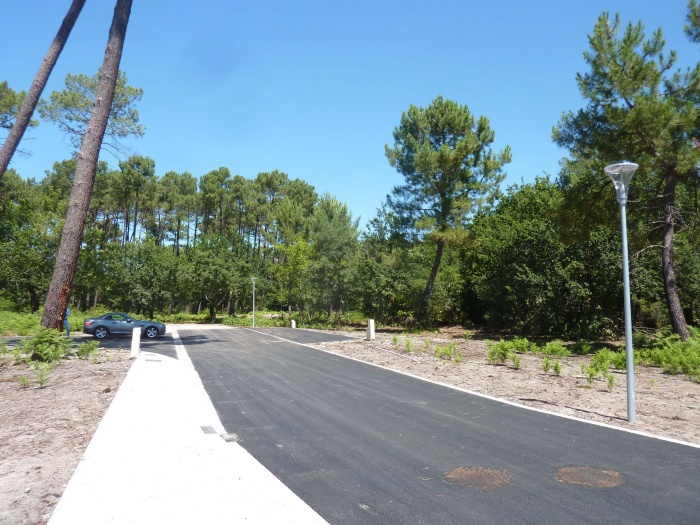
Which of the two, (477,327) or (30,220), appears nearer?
(477,327)

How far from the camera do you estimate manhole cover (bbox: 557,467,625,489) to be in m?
4.58

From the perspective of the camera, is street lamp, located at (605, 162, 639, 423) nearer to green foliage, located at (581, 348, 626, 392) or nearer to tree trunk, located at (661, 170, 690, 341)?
green foliage, located at (581, 348, 626, 392)

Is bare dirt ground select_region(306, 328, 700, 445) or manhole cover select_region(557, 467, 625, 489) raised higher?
bare dirt ground select_region(306, 328, 700, 445)

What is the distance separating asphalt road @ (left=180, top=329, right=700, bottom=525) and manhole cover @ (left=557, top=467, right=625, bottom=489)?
0.03 meters

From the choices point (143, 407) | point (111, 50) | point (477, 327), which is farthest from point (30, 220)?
point (143, 407)

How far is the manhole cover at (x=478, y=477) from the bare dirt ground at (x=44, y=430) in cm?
363

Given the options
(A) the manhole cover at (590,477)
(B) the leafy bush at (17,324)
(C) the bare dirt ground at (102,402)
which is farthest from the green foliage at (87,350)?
(B) the leafy bush at (17,324)

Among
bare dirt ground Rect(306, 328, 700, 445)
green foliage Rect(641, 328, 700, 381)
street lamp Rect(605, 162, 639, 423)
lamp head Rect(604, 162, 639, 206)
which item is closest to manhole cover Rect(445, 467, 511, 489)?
bare dirt ground Rect(306, 328, 700, 445)

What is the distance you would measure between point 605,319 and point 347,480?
21.2 meters

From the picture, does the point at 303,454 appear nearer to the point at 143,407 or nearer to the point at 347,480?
the point at 347,480

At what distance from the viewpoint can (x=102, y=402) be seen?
8195 mm

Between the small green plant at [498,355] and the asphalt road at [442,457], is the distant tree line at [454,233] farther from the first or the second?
the asphalt road at [442,457]

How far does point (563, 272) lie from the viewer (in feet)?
75.0

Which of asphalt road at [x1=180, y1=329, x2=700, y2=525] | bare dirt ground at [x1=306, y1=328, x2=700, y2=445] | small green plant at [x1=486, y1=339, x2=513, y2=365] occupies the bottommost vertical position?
asphalt road at [x1=180, y1=329, x2=700, y2=525]
